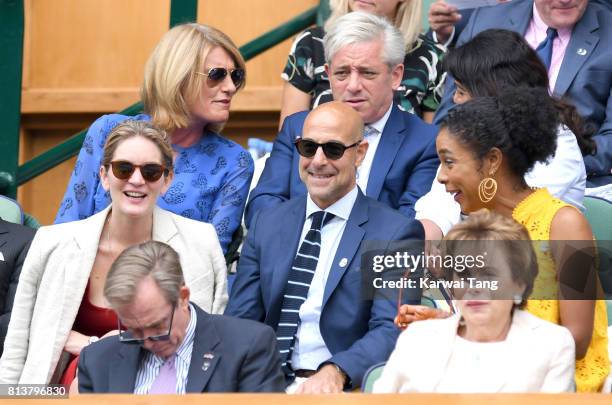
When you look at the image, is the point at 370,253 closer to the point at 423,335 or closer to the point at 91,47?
the point at 423,335

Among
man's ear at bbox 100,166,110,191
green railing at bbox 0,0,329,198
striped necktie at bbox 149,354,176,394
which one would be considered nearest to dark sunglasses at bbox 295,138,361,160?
man's ear at bbox 100,166,110,191

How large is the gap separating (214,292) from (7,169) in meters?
1.96

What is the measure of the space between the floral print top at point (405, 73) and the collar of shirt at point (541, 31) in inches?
15.5

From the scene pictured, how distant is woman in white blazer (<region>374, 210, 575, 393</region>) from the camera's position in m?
3.72

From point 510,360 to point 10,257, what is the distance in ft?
6.83

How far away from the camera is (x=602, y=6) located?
6062mm

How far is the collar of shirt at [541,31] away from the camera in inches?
230

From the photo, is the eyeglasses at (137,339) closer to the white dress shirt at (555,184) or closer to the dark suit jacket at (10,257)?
the dark suit jacket at (10,257)

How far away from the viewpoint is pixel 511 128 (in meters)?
4.43

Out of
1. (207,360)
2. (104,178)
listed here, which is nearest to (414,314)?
(207,360)

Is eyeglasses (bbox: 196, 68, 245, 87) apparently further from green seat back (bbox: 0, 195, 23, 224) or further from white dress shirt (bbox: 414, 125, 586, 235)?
white dress shirt (bbox: 414, 125, 586, 235)

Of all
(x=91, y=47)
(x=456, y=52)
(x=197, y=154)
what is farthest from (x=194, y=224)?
(x=91, y=47)

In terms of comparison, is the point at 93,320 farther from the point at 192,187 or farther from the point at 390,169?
the point at 390,169

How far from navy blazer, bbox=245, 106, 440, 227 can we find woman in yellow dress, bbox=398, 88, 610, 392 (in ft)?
2.33
